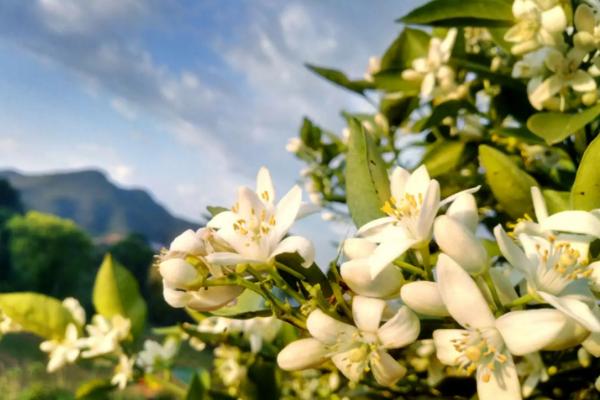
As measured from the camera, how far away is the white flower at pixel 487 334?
396 millimetres

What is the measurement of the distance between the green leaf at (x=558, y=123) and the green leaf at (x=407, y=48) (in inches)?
13.1

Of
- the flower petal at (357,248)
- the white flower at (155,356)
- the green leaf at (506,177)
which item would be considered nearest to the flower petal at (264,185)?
the flower petal at (357,248)

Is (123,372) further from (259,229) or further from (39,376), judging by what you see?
(39,376)

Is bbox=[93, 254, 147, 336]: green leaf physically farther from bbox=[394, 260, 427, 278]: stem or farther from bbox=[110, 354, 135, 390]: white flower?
bbox=[394, 260, 427, 278]: stem

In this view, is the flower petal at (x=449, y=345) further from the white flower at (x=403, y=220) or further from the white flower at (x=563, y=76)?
the white flower at (x=563, y=76)

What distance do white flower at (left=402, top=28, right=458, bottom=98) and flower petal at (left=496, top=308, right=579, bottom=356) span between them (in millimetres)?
587

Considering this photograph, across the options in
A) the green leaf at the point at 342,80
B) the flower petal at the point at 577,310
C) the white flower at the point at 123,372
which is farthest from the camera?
the white flower at the point at 123,372

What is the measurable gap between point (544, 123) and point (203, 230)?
0.43 metres

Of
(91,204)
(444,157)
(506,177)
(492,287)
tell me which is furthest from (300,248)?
(91,204)

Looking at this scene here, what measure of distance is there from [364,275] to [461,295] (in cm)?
7

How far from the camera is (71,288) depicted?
2134 cm

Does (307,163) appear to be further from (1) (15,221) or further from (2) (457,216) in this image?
(1) (15,221)

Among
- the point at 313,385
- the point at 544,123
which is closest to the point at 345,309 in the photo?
the point at 544,123

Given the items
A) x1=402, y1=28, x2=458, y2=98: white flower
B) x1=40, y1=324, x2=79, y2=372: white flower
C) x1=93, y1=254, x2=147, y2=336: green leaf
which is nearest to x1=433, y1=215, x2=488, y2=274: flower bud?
x1=402, y1=28, x2=458, y2=98: white flower
